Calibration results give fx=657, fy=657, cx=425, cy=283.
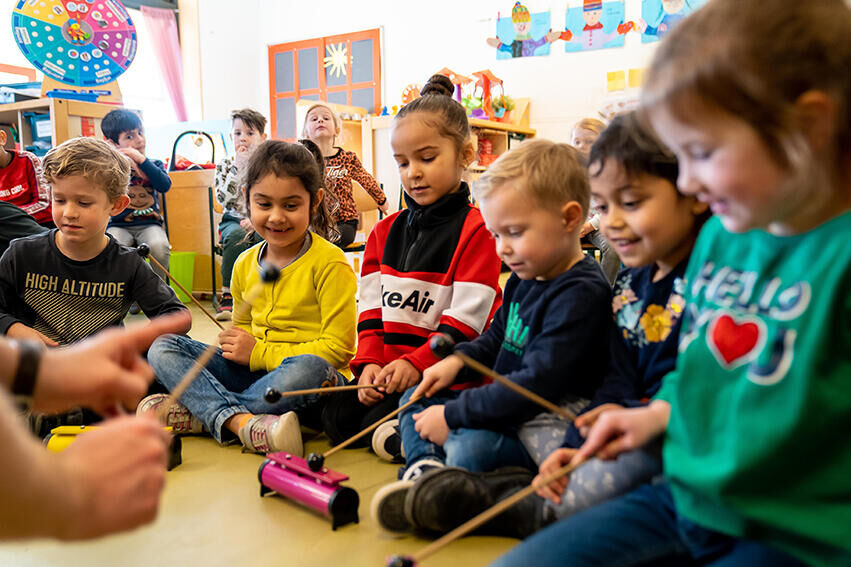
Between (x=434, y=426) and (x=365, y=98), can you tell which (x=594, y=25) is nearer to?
(x=365, y=98)

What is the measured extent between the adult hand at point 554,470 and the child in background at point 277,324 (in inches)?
29.8

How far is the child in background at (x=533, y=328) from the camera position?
112 centimetres

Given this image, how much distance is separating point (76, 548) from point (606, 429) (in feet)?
2.99

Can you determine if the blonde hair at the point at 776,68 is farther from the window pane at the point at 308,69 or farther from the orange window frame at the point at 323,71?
the window pane at the point at 308,69

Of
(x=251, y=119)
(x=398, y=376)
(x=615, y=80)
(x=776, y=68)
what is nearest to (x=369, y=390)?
(x=398, y=376)

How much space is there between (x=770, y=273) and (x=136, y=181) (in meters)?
3.34

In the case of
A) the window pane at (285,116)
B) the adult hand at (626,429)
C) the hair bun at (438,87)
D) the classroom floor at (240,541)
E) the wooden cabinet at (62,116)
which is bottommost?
the classroom floor at (240,541)

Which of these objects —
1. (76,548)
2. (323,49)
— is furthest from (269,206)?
(323,49)

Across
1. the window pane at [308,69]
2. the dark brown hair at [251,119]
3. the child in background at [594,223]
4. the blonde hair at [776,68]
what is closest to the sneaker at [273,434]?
the blonde hair at [776,68]

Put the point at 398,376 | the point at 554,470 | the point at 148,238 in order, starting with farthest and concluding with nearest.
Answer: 1. the point at 148,238
2. the point at 398,376
3. the point at 554,470

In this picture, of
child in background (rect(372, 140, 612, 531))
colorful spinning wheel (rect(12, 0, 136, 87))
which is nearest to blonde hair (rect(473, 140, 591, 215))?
child in background (rect(372, 140, 612, 531))

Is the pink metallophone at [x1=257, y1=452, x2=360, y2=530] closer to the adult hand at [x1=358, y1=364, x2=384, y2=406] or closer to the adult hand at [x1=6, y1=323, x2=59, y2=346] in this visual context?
the adult hand at [x1=358, y1=364, x2=384, y2=406]

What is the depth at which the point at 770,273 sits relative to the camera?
2.32 feet

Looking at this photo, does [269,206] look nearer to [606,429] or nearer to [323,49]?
[606,429]
